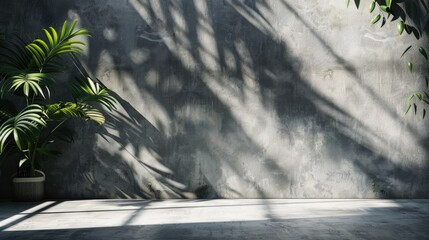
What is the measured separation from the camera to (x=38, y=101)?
3693 millimetres

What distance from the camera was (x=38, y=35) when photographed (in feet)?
12.2

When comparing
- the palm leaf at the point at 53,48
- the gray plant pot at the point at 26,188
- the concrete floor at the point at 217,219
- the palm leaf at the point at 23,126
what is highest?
the palm leaf at the point at 53,48

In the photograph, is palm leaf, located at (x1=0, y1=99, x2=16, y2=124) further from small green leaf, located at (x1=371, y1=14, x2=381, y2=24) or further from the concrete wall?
small green leaf, located at (x1=371, y1=14, x2=381, y2=24)

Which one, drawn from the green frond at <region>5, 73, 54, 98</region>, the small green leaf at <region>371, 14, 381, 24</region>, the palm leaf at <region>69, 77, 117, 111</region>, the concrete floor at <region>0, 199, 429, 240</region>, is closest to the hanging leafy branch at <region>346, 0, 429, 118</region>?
the small green leaf at <region>371, 14, 381, 24</region>

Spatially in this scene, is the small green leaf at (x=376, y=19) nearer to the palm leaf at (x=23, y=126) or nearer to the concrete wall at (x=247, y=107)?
the concrete wall at (x=247, y=107)

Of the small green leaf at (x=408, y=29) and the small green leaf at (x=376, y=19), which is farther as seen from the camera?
the small green leaf at (x=376, y=19)

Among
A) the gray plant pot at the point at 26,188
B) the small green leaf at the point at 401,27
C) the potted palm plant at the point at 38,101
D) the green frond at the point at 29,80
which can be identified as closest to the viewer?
the green frond at the point at 29,80

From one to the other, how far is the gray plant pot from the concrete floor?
0.09 m

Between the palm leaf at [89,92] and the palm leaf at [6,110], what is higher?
the palm leaf at [89,92]

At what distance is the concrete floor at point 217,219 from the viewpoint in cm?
247

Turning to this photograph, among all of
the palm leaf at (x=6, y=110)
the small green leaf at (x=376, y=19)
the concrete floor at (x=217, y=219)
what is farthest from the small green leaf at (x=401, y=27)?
the palm leaf at (x=6, y=110)

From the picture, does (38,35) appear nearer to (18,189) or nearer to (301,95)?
(18,189)

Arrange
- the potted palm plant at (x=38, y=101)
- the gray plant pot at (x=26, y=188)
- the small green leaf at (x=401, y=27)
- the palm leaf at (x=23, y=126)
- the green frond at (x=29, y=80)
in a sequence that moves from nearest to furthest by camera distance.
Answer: the palm leaf at (x=23, y=126)
the green frond at (x=29, y=80)
the potted palm plant at (x=38, y=101)
the small green leaf at (x=401, y=27)
the gray plant pot at (x=26, y=188)

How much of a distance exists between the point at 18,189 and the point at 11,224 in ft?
2.64
